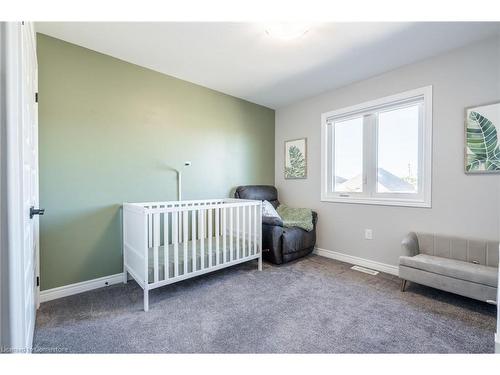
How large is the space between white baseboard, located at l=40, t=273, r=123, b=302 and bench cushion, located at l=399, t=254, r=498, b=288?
282 cm

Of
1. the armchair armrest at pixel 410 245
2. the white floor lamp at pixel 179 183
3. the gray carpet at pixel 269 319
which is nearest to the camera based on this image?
the gray carpet at pixel 269 319

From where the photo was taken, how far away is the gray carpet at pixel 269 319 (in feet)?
4.63

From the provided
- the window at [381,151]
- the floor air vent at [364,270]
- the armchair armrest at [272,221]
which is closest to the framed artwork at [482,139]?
the window at [381,151]

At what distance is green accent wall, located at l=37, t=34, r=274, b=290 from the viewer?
1.96m

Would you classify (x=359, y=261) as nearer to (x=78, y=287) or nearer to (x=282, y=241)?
(x=282, y=241)

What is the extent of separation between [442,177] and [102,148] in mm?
3348

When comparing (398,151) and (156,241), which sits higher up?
(398,151)

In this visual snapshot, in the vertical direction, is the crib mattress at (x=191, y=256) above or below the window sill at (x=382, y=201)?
below

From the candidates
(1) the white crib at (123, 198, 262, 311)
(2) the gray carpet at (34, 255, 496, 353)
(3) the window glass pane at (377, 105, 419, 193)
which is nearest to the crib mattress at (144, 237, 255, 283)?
(1) the white crib at (123, 198, 262, 311)

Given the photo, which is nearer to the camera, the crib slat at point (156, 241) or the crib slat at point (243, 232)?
the crib slat at point (156, 241)

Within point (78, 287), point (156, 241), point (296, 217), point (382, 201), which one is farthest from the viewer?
point (296, 217)

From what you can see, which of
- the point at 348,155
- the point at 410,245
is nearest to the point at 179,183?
the point at 348,155

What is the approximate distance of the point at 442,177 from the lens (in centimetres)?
222

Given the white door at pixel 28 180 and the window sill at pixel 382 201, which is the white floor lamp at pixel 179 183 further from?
the window sill at pixel 382 201
